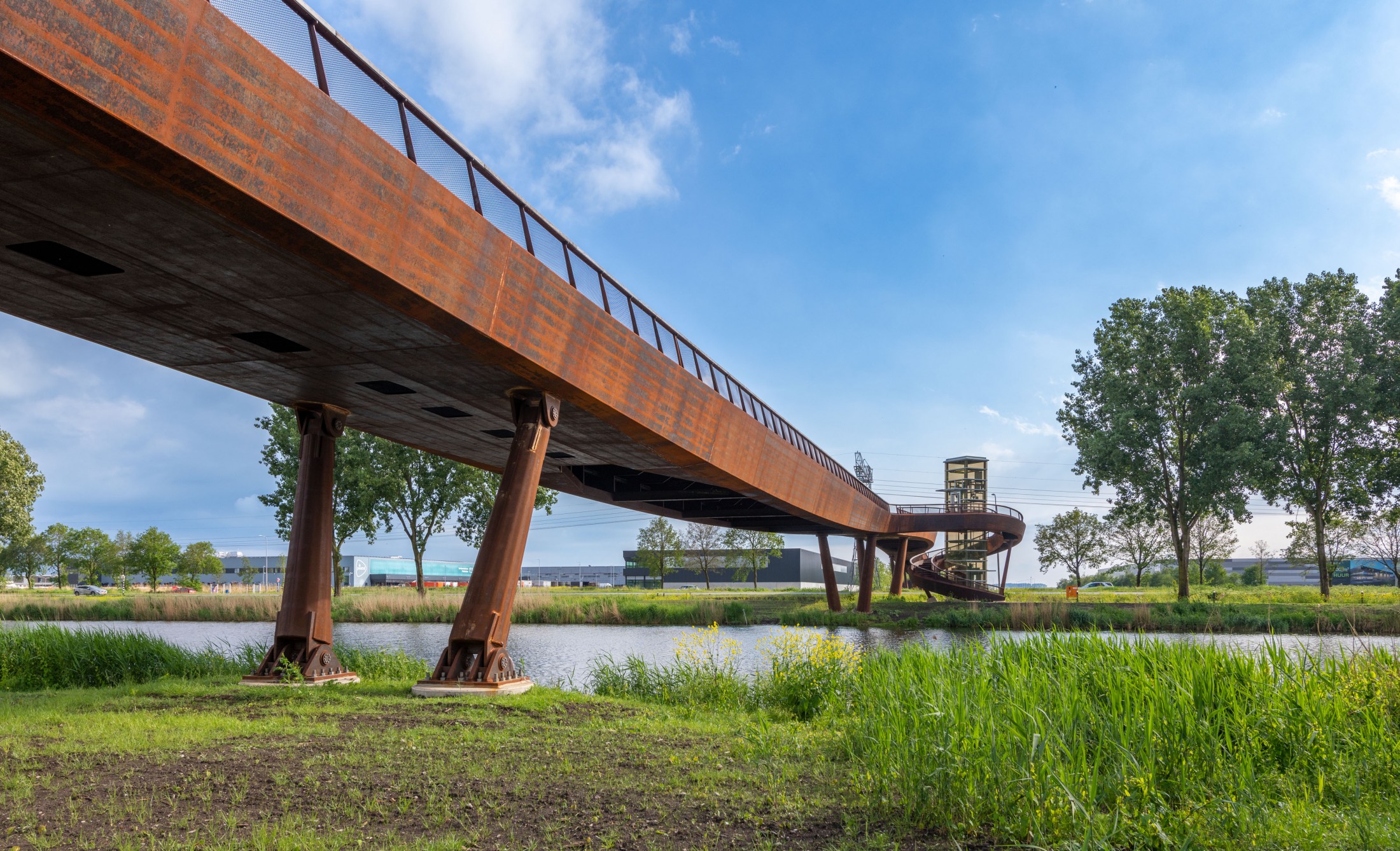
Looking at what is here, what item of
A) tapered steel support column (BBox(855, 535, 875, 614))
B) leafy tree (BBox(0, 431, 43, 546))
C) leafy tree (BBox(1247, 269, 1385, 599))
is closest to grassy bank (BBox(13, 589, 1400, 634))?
tapered steel support column (BBox(855, 535, 875, 614))

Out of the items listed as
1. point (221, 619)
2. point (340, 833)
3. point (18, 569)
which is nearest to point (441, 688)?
point (340, 833)

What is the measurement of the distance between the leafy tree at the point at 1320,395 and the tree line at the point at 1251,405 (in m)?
0.06

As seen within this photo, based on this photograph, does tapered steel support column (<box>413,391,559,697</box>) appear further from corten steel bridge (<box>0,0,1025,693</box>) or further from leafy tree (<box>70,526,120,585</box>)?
leafy tree (<box>70,526,120,585</box>)

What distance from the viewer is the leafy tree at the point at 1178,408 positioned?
128ft

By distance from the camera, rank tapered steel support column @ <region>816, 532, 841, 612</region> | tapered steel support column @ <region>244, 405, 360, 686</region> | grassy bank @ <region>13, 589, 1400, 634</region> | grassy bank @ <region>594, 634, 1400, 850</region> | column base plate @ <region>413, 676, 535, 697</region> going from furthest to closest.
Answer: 1. tapered steel support column @ <region>816, 532, 841, 612</region>
2. grassy bank @ <region>13, 589, 1400, 634</region>
3. tapered steel support column @ <region>244, 405, 360, 686</region>
4. column base plate @ <region>413, 676, 535, 697</region>
5. grassy bank @ <region>594, 634, 1400, 850</region>

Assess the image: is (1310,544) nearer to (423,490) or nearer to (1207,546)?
(1207,546)

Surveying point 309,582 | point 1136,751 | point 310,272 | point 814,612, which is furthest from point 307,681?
point 814,612

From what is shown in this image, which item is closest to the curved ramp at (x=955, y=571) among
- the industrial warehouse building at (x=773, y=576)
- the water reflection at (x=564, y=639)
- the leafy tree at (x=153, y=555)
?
the water reflection at (x=564, y=639)

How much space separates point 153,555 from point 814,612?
62.8 metres

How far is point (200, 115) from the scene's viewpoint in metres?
7.38

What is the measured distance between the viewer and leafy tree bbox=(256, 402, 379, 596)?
45656 mm

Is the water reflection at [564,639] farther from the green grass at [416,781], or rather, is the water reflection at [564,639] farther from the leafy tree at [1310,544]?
the leafy tree at [1310,544]

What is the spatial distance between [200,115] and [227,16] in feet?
3.24

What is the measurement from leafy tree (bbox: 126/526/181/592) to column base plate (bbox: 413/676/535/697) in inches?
2892
